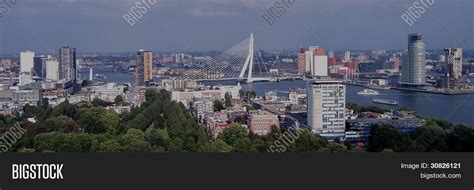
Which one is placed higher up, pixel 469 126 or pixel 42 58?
pixel 42 58

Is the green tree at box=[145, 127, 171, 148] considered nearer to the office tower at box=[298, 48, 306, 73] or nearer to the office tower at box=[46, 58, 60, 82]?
the office tower at box=[298, 48, 306, 73]

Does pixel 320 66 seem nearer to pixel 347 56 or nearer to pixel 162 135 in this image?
pixel 347 56

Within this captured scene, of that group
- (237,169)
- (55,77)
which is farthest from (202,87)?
A: (237,169)

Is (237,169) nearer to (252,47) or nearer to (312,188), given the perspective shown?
(312,188)

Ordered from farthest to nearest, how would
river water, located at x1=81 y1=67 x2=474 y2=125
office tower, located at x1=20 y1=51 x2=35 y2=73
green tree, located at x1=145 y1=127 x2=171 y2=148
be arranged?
office tower, located at x1=20 y1=51 x2=35 y2=73 → river water, located at x1=81 y1=67 x2=474 y2=125 → green tree, located at x1=145 y1=127 x2=171 y2=148

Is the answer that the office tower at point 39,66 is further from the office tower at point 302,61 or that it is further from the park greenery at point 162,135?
the office tower at point 302,61

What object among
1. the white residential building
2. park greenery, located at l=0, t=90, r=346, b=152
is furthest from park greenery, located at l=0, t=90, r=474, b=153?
the white residential building
